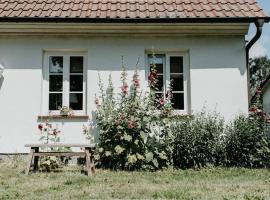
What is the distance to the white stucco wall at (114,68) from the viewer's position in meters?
9.16

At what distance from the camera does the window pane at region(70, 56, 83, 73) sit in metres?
9.44

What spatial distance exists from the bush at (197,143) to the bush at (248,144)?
0.82ft

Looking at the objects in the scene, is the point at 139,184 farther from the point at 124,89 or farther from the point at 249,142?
the point at 249,142

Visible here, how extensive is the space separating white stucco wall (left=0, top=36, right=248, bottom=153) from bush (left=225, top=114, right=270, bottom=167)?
91cm

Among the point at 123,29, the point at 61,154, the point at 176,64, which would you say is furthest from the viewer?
the point at 176,64

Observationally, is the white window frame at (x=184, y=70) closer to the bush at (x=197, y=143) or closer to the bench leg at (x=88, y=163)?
the bush at (x=197, y=143)

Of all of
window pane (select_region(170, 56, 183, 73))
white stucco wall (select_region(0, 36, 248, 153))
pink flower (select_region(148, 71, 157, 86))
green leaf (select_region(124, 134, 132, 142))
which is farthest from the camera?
window pane (select_region(170, 56, 183, 73))

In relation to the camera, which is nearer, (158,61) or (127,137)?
(127,137)

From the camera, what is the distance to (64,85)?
30.6ft

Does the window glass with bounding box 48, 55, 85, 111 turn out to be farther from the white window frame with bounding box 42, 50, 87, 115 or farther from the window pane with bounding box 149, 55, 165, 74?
the window pane with bounding box 149, 55, 165, 74

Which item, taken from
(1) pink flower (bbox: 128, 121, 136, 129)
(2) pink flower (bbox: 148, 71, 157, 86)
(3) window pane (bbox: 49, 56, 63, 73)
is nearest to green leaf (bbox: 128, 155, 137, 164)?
(1) pink flower (bbox: 128, 121, 136, 129)

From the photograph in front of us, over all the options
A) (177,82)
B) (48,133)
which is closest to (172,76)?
(177,82)

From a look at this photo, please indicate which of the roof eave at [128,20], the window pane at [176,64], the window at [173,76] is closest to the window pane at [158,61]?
the window at [173,76]

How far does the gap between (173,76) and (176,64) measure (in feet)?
1.08
